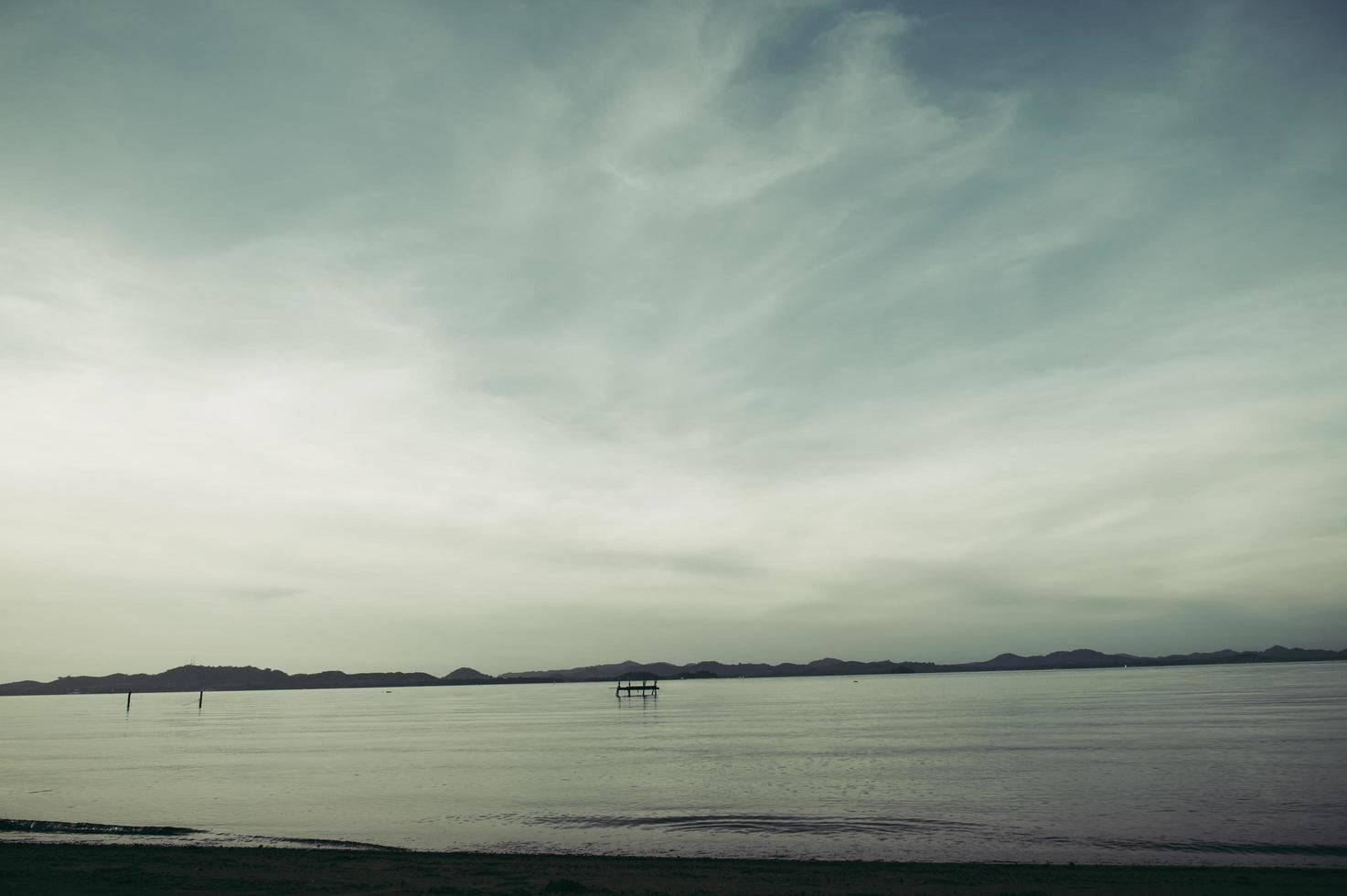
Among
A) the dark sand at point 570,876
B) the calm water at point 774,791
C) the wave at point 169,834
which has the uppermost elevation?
the dark sand at point 570,876

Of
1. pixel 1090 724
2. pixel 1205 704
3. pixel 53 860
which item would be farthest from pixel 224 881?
pixel 1205 704

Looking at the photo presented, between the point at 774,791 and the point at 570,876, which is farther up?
the point at 570,876

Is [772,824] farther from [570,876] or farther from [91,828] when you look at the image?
[91,828]

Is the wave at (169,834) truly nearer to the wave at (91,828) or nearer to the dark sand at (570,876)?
the wave at (91,828)

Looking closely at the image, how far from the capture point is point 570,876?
800 inches

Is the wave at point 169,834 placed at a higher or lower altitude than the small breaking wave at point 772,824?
higher

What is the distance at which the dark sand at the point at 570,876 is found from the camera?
18.6 meters

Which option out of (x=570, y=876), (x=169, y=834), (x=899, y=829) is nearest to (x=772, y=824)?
(x=899, y=829)

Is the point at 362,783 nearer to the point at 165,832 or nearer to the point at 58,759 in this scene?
the point at 165,832

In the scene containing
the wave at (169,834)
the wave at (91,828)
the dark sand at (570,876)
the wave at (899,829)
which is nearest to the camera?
the dark sand at (570,876)

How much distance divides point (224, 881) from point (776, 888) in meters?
13.4

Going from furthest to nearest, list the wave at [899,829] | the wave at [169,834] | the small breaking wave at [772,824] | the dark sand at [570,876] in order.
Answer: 1. the small breaking wave at [772,824]
2. the wave at [169,834]
3. the wave at [899,829]
4. the dark sand at [570,876]

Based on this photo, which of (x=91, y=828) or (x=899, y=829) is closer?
(x=899, y=829)

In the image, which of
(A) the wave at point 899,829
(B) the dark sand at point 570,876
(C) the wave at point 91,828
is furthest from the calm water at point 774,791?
(B) the dark sand at point 570,876
